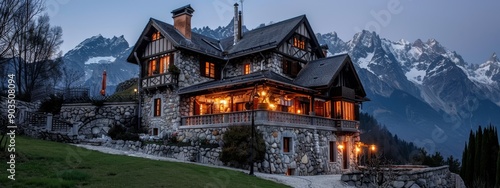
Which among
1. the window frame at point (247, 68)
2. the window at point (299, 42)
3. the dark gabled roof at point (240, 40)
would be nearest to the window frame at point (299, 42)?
the window at point (299, 42)

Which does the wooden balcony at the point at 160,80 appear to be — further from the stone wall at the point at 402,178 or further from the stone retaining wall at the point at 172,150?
the stone wall at the point at 402,178

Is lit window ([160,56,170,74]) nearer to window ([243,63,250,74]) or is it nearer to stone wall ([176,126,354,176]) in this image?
stone wall ([176,126,354,176])

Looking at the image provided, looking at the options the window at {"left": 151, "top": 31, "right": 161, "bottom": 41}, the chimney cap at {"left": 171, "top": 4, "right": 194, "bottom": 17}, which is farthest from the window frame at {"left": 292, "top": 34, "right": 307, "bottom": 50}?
the window at {"left": 151, "top": 31, "right": 161, "bottom": 41}

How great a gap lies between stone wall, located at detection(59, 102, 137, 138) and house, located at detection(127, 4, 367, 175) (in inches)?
52.7

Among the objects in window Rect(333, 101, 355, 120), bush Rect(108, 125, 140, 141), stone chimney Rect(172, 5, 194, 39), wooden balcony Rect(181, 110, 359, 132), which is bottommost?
bush Rect(108, 125, 140, 141)

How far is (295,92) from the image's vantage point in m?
28.5

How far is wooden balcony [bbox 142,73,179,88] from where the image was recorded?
101 ft

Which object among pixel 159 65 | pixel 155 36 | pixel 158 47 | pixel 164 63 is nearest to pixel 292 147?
pixel 164 63

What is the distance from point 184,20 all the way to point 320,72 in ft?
39.4

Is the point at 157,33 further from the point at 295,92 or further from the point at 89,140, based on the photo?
the point at 295,92

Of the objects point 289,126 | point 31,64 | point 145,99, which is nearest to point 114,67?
point 31,64

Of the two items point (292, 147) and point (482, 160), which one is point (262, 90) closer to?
point (292, 147)

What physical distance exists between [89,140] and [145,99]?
6632 mm

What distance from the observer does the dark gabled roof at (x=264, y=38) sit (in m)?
31.3
